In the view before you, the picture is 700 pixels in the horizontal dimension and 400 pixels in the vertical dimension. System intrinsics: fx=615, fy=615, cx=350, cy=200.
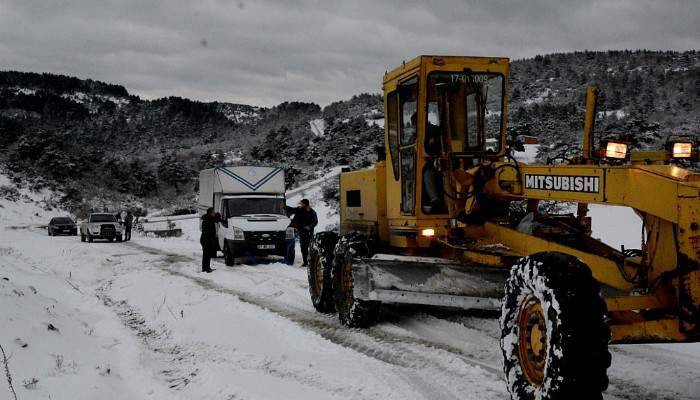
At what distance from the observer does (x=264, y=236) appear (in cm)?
1795

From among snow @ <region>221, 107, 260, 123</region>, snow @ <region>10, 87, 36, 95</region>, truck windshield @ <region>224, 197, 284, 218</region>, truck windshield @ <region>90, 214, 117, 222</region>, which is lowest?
truck windshield @ <region>90, 214, 117, 222</region>

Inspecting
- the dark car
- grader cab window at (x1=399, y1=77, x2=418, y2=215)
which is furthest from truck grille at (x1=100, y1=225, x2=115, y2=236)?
grader cab window at (x1=399, y1=77, x2=418, y2=215)

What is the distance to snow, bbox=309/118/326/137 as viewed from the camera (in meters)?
74.6

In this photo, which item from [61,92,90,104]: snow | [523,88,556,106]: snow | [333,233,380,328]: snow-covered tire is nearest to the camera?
[333,233,380,328]: snow-covered tire

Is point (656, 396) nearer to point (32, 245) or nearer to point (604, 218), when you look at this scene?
point (604, 218)

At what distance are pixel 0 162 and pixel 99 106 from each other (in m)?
102

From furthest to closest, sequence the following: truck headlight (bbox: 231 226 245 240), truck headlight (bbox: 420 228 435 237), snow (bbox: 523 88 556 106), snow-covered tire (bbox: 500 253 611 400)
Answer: snow (bbox: 523 88 556 106), truck headlight (bbox: 231 226 245 240), truck headlight (bbox: 420 228 435 237), snow-covered tire (bbox: 500 253 611 400)

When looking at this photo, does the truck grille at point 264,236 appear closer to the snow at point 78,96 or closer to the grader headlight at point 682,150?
the grader headlight at point 682,150

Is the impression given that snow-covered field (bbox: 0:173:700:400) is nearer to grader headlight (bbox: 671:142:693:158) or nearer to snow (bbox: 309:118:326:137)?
grader headlight (bbox: 671:142:693:158)

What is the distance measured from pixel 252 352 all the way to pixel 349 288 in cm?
192

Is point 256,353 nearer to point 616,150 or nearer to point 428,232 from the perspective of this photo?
point 428,232

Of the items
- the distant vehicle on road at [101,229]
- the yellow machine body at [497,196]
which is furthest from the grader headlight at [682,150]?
the distant vehicle on road at [101,229]

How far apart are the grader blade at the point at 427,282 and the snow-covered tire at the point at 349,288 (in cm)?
23

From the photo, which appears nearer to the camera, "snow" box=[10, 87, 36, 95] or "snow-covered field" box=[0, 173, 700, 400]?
"snow-covered field" box=[0, 173, 700, 400]
